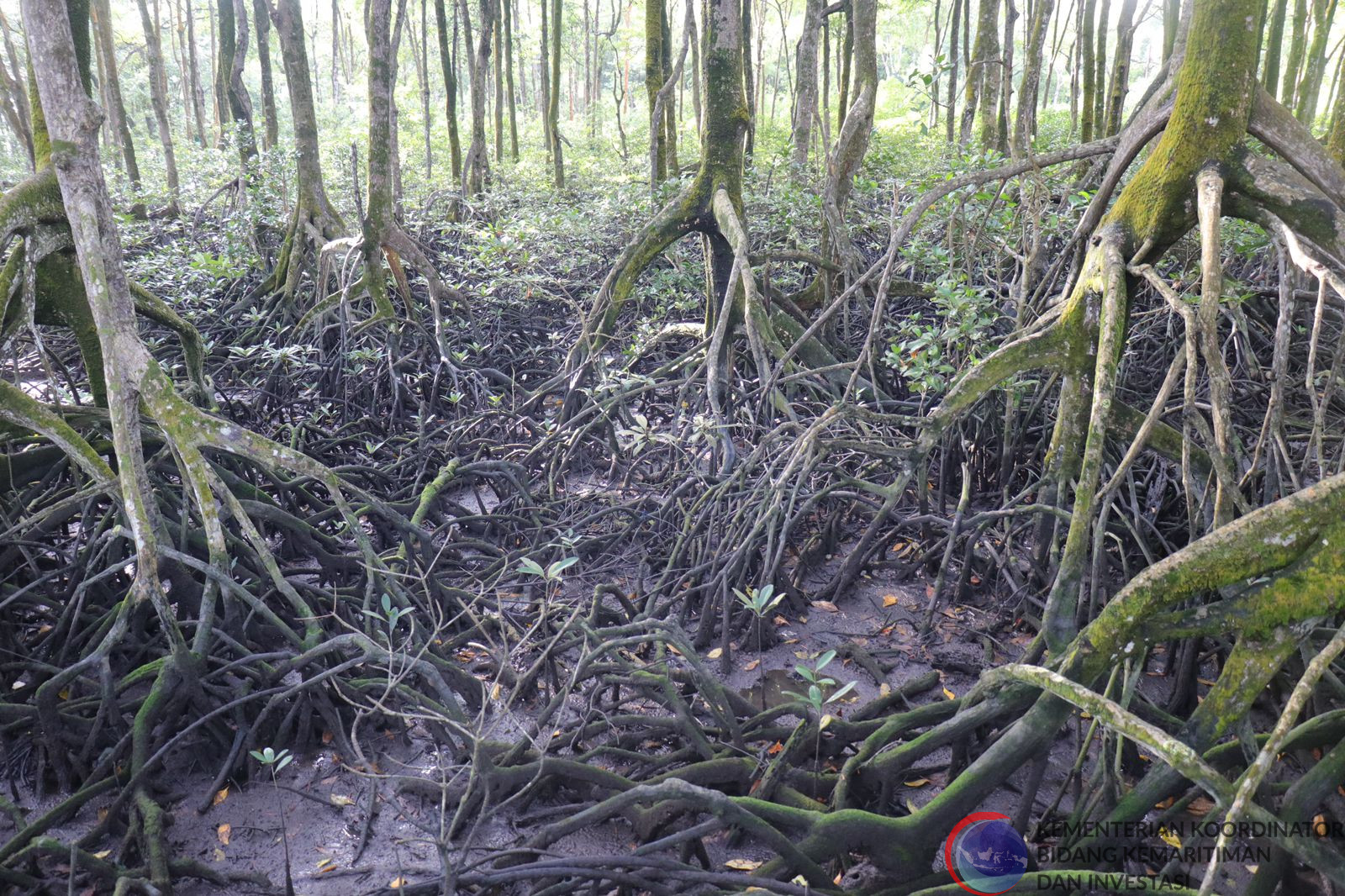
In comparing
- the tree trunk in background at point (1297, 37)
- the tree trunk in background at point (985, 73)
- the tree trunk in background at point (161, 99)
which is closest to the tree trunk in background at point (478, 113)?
the tree trunk in background at point (161, 99)

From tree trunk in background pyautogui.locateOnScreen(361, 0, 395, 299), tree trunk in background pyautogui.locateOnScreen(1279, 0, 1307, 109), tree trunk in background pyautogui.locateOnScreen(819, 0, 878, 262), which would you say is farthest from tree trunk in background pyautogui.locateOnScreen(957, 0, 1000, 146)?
tree trunk in background pyautogui.locateOnScreen(361, 0, 395, 299)

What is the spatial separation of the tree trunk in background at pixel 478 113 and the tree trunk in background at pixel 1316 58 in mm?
8385

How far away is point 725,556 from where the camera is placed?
351cm

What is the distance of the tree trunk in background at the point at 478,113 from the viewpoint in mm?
10406

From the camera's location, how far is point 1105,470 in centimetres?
366

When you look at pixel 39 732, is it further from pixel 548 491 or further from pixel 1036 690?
pixel 1036 690

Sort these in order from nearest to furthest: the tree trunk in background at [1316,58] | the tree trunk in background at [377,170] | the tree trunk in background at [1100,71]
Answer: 1. the tree trunk in background at [377,170]
2. the tree trunk in background at [1316,58]
3. the tree trunk in background at [1100,71]

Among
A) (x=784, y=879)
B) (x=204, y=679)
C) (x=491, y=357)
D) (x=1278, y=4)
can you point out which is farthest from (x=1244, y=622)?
(x=1278, y=4)

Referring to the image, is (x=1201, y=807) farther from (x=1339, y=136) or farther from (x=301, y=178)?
(x=301, y=178)

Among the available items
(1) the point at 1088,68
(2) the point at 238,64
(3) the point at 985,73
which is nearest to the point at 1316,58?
(1) the point at 1088,68

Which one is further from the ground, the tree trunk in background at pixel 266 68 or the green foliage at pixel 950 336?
the tree trunk in background at pixel 266 68

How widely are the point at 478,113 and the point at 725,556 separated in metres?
9.08

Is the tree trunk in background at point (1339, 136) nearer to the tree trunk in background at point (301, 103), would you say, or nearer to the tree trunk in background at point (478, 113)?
the tree trunk in background at point (301, 103)

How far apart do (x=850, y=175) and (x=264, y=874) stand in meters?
4.60
